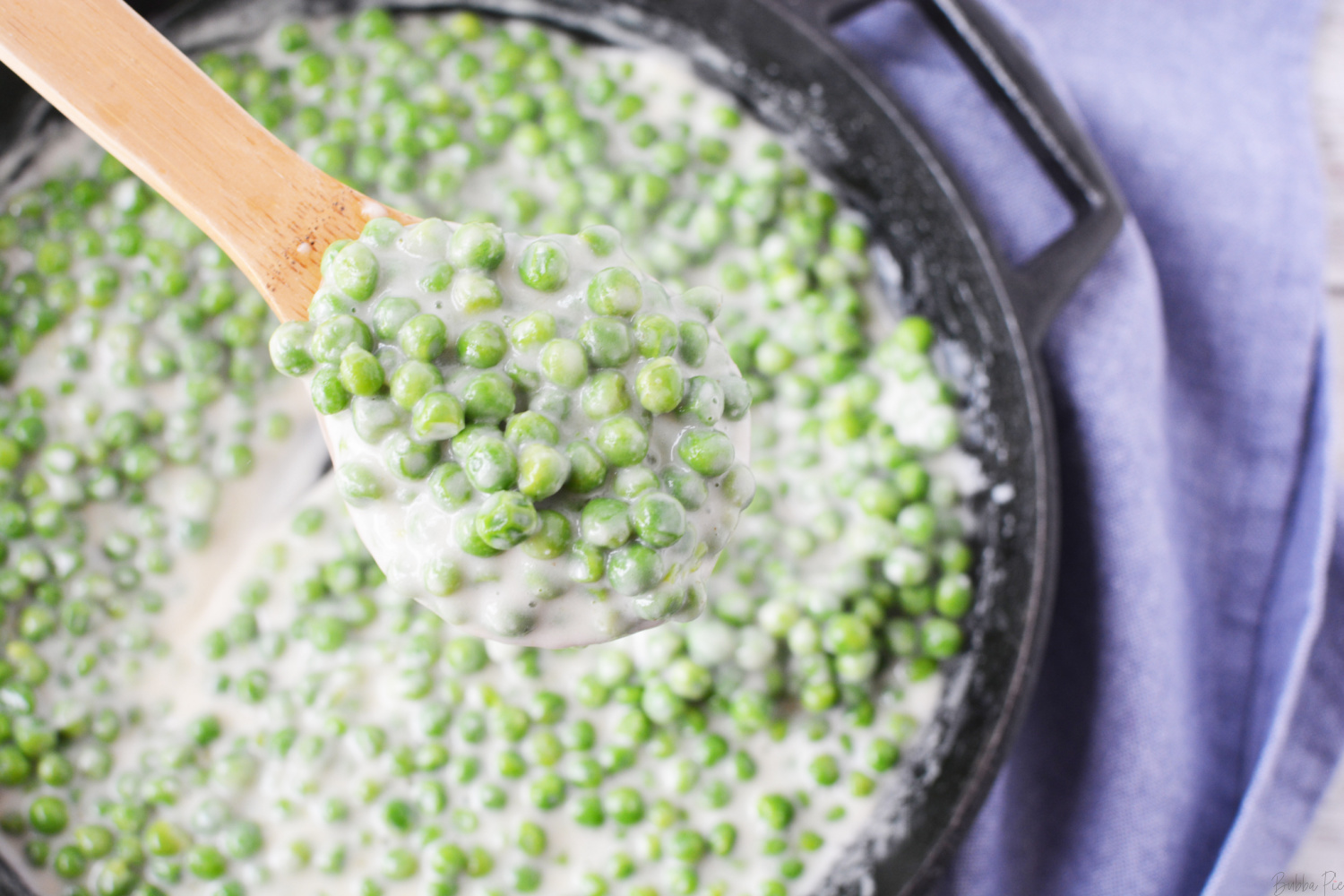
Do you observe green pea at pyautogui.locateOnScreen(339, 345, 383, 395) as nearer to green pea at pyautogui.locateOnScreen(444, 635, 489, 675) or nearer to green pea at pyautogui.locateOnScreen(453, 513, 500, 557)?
green pea at pyautogui.locateOnScreen(453, 513, 500, 557)

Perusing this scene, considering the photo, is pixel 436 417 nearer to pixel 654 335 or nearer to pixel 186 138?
pixel 654 335

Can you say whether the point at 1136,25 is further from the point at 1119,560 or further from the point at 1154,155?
the point at 1119,560

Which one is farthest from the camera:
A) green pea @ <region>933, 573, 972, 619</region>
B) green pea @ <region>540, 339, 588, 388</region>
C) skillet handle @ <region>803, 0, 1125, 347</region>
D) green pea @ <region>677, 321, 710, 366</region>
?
green pea @ <region>933, 573, 972, 619</region>

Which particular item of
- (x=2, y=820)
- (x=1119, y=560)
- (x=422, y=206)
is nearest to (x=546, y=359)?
(x=422, y=206)

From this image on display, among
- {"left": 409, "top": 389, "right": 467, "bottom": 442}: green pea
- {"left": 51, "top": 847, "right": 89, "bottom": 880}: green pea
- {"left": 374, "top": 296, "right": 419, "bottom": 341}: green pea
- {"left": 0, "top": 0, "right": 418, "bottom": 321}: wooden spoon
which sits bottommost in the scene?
{"left": 51, "top": 847, "right": 89, "bottom": 880}: green pea

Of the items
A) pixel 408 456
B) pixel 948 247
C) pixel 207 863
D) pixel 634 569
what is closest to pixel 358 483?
pixel 408 456

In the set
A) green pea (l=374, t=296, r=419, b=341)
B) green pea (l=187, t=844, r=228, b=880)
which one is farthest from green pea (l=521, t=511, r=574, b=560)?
green pea (l=187, t=844, r=228, b=880)

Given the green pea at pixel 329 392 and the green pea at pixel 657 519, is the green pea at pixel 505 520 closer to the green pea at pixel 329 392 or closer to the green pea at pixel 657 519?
the green pea at pixel 657 519
